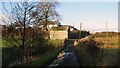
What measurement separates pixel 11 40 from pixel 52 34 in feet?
155

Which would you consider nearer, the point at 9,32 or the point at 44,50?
the point at 9,32

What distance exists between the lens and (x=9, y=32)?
2362 centimetres

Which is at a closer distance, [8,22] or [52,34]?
[8,22]

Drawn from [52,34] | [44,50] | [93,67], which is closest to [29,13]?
[93,67]

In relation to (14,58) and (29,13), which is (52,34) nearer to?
(14,58)

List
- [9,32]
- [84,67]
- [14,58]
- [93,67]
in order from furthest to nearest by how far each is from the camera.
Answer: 1. [14,58]
2. [9,32]
3. [84,67]
4. [93,67]

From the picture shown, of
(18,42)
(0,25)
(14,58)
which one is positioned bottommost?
(14,58)

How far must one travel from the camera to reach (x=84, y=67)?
19438mm

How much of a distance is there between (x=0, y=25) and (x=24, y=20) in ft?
7.21

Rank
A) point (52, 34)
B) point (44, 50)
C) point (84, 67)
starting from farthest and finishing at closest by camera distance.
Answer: point (52, 34)
point (44, 50)
point (84, 67)

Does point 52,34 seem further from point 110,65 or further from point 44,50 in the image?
point 110,65

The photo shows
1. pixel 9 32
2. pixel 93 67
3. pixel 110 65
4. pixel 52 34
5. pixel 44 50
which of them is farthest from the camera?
pixel 52 34

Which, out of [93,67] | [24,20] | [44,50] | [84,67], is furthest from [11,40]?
[44,50]

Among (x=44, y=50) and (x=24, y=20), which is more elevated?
(x=24, y=20)
